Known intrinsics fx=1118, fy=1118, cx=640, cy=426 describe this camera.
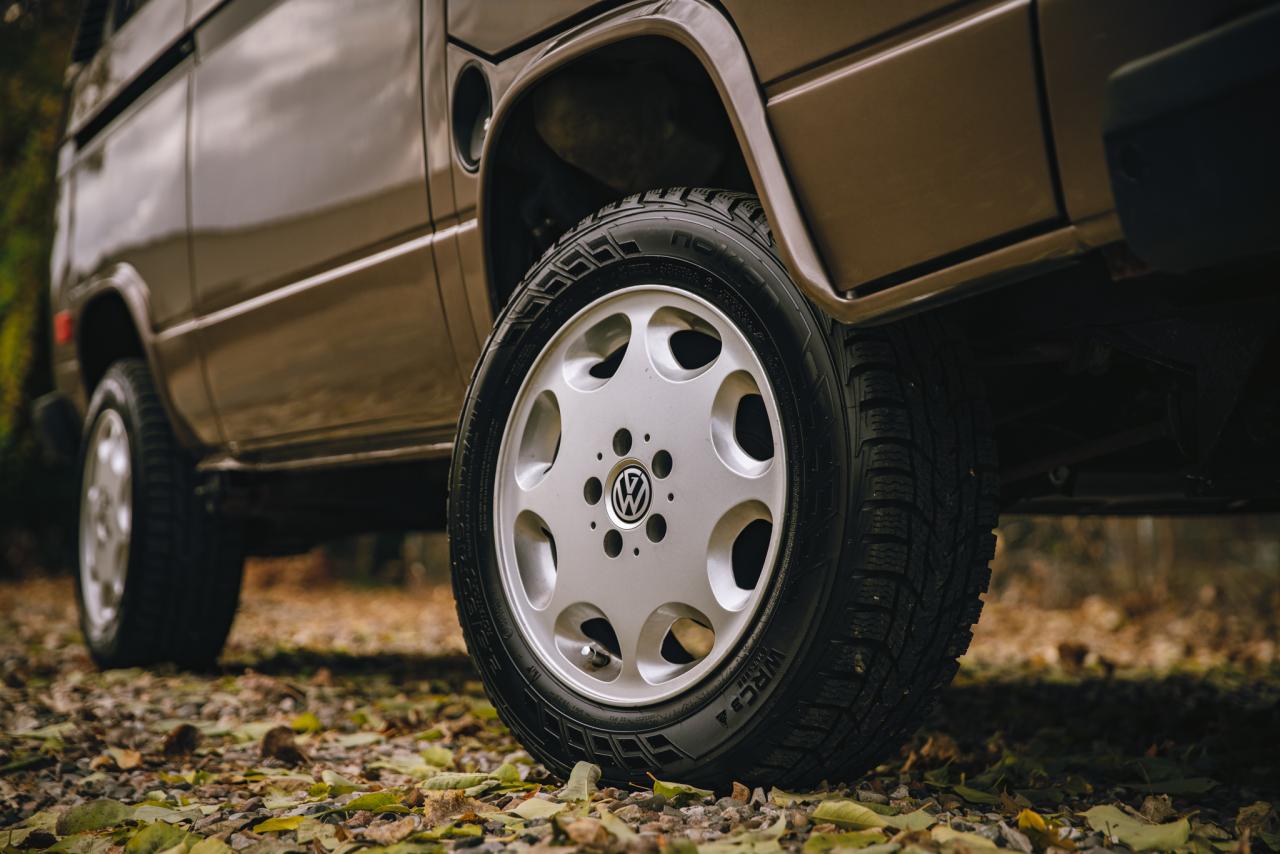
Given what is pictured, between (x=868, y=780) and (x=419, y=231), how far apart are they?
1417 mm

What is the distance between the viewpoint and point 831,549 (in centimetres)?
155

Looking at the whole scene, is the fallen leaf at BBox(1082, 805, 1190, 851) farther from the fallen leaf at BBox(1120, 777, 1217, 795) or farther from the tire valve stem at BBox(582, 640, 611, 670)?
the tire valve stem at BBox(582, 640, 611, 670)

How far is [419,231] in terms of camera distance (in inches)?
93.9

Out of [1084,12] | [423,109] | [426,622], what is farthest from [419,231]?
[426,622]

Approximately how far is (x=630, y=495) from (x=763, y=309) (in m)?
0.38

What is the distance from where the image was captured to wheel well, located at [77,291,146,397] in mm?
4035

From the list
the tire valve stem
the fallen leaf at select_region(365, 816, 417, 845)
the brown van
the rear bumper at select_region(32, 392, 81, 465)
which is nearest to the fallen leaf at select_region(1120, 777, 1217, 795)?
the brown van

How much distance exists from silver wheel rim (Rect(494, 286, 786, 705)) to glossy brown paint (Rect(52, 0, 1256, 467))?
0.94 ft

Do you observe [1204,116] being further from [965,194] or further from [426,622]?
[426,622]

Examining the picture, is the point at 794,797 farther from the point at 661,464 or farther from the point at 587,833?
the point at 661,464

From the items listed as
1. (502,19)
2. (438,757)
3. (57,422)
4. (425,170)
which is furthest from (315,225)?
(57,422)

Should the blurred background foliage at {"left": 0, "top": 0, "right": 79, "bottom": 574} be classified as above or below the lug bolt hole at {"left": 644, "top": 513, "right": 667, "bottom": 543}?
above

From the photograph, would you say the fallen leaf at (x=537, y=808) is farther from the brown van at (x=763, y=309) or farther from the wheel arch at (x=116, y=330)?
the wheel arch at (x=116, y=330)

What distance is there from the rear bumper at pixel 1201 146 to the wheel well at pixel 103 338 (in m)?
3.63
